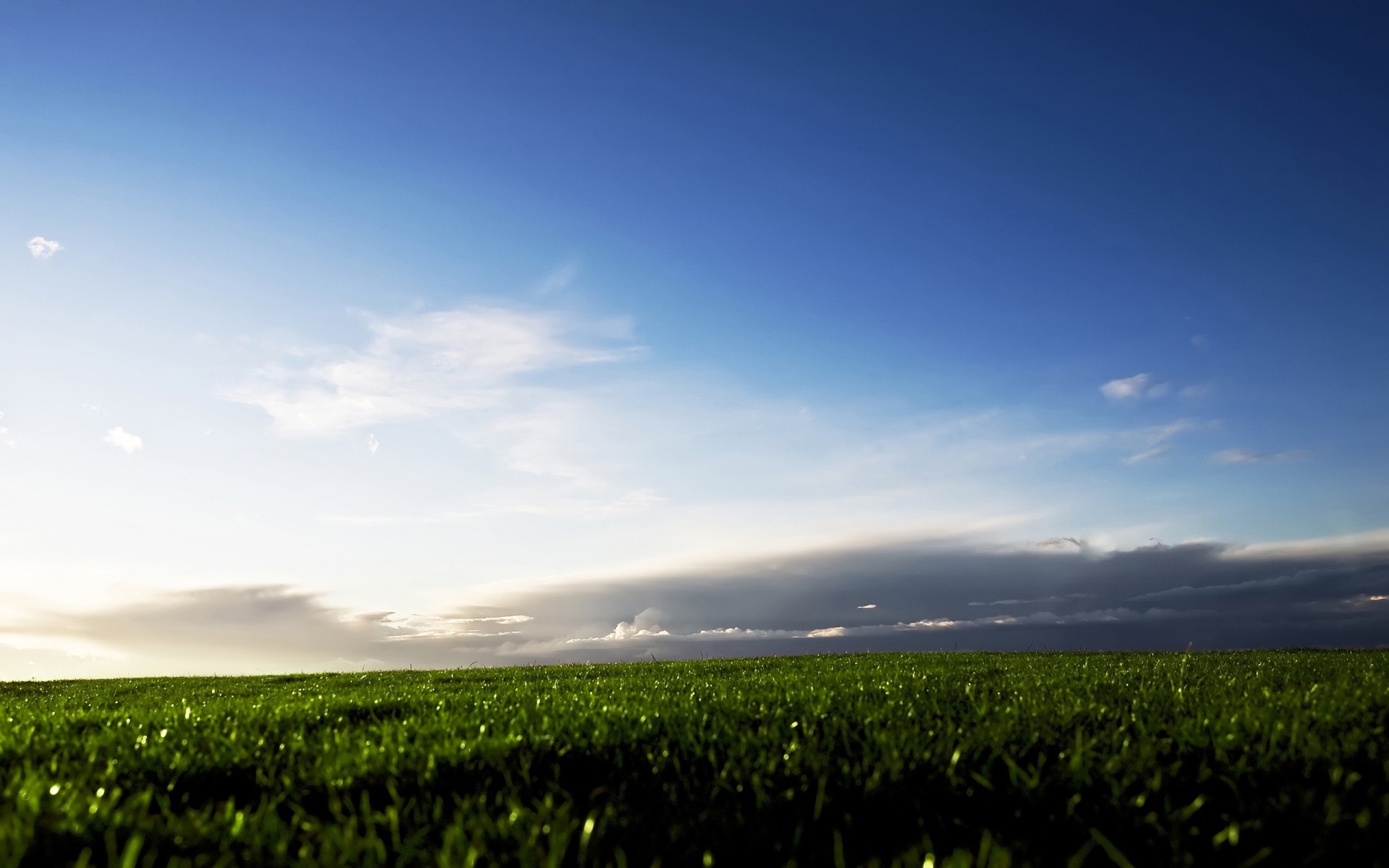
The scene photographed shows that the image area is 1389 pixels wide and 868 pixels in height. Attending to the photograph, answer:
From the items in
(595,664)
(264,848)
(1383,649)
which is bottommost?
(1383,649)

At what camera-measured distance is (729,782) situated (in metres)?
5.15

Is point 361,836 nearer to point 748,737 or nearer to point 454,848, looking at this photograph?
point 454,848

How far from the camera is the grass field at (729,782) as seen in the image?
4.05 meters

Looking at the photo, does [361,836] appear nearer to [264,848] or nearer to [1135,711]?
[264,848]

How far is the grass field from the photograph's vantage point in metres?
4.05

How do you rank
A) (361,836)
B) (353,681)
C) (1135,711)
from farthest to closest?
1. (353,681)
2. (1135,711)
3. (361,836)

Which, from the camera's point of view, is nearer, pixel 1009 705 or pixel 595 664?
pixel 1009 705

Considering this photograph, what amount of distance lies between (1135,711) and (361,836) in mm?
6658

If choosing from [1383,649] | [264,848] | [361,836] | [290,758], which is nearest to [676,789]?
[361,836]

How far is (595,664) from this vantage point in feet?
76.6

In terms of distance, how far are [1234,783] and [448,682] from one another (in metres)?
14.6

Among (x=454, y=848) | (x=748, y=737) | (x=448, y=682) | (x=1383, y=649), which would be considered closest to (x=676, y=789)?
(x=748, y=737)

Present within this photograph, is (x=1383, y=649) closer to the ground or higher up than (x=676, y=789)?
closer to the ground

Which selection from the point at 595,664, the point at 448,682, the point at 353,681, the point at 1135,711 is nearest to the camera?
the point at 1135,711
